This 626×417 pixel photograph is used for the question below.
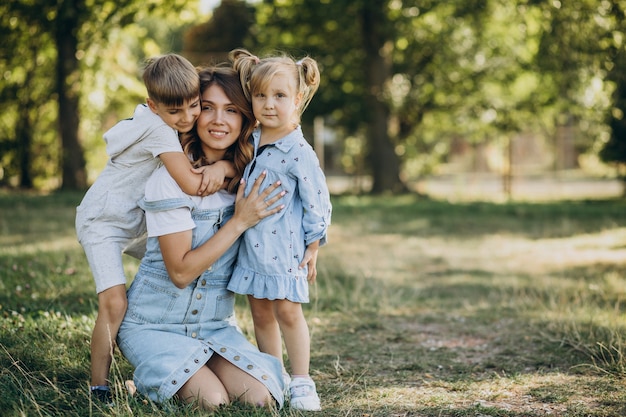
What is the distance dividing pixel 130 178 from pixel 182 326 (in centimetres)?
77

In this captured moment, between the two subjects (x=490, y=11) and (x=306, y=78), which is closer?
(x=306, y=78)

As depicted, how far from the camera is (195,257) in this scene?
3299 mm

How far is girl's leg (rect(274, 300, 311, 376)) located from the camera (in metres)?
3.46

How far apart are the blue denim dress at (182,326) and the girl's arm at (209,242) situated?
0.42 feet

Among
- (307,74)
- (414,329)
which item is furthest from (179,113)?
(414,329)

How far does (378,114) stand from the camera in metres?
17.8

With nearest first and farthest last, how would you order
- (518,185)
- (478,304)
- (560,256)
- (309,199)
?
(309,199) < (478,304) < (560,256) < (518,185)

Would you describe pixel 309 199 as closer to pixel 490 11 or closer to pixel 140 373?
pixel 140 373

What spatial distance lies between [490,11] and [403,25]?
7.10ft

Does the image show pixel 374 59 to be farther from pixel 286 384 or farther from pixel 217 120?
pixel 286 384

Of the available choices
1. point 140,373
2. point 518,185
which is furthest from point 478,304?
point 518,185

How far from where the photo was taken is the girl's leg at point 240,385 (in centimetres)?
327

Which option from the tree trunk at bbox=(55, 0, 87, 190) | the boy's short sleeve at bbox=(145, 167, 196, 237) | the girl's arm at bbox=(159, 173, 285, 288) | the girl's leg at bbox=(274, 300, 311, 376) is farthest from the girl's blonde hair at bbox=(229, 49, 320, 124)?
the tree trunk at bbox=(55, 0, 87, 190)

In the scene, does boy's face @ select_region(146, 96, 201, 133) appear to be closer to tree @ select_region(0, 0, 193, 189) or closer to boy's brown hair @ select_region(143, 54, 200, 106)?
boy's brown hair @ select_region(143, 54, 200, 106)
